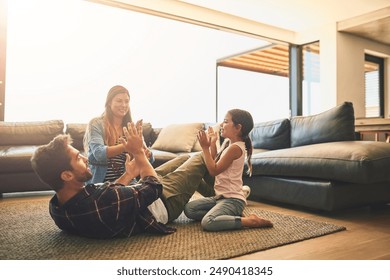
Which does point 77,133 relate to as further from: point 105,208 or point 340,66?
point 340,66

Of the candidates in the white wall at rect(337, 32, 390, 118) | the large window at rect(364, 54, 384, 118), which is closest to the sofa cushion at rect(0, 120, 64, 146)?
the white wall at rect(337, 32, 390, 118)

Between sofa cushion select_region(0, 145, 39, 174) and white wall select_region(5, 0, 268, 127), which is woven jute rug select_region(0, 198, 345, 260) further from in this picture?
white wall select_region(5, 0, 268, 127)

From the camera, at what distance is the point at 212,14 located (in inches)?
180

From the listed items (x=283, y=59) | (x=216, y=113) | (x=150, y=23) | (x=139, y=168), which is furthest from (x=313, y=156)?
(x=283, y=59)

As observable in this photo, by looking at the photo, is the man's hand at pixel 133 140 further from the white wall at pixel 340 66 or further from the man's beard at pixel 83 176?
the white wall at pixel 340 66

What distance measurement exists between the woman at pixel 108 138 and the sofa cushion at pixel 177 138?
1691 mm

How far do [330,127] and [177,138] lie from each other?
166 cm

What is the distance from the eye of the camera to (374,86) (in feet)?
19.3

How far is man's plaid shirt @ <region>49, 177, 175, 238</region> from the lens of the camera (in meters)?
1.29

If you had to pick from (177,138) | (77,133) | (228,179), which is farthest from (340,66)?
(228,179)

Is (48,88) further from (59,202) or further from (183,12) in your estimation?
(59,202)

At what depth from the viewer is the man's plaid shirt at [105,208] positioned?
4.23ft

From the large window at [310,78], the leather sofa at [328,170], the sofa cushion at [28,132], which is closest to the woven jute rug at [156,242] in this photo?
the leather sofa at [328,170]

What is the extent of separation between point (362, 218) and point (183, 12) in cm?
343
